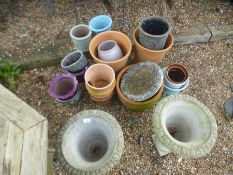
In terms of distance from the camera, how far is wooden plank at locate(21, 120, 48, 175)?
219cm

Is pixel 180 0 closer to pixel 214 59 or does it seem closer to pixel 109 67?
pixel 214 59

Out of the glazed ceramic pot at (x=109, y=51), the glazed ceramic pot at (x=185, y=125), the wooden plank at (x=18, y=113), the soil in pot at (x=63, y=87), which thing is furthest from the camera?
the soil in pot at (x=63, y=87)

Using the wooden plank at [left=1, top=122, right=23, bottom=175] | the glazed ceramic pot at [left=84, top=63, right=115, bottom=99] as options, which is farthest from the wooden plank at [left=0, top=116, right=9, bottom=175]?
the glazed ceramic pot at [left=84, top=63, right=115, bottom=99]

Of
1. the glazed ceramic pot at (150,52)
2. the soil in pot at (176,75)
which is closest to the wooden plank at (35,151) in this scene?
the glazed ceramic pot at (150,52)

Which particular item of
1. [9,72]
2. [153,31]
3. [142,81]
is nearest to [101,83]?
[142,81]

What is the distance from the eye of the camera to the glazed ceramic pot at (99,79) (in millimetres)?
3111

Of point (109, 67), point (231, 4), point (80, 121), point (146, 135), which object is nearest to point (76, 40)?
point (109, 67)

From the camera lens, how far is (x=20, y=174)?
2.13 m

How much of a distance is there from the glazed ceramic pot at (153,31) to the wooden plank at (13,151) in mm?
1698

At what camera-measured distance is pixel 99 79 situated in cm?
341

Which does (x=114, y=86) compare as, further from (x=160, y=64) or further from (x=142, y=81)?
(x=160, y=64)

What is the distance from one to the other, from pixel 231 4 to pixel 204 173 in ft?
8.89

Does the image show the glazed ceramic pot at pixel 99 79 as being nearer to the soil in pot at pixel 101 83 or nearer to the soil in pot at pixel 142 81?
the soil in pot at pixel 101 83

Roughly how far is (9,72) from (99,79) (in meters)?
1.23
